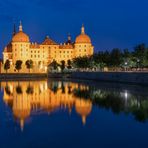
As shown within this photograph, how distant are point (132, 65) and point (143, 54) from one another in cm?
1200

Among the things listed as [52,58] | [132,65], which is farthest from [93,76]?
[52,58]

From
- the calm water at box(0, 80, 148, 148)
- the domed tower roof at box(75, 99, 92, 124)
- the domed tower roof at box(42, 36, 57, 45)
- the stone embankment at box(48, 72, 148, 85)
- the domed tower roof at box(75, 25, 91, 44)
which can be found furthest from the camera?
the domed tower roof at box(75, 25, 91, 44)

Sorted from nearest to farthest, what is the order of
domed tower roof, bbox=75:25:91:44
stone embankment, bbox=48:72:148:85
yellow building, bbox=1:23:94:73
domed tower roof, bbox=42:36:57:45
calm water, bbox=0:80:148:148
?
calm water, bbox=0:80:148:148 → stone embankment, bbox=48:72:148:85 → yellow building, bbox=1:23:94:73 → domed tower roof, bbox=42:36:57:45 → domed tower roof, bbox=75:25:91:44

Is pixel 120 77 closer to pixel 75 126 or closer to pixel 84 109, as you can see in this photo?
pixel 84 109

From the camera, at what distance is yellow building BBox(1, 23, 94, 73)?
126m

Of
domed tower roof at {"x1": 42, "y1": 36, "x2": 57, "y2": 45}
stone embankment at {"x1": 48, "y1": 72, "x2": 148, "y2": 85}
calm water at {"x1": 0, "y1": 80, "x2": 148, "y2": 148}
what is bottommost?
calm water at {"x1": 0, "y1": 80, "x2": 148, "y2": 148}

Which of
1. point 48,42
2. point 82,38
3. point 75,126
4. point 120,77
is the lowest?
point 75,126

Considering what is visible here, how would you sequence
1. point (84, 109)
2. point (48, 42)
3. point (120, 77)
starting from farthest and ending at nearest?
point (48, 42), point (120, 77), point (84, 109)

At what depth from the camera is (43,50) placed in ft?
418

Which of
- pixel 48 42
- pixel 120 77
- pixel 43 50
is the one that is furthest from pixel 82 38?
pixel 120 77

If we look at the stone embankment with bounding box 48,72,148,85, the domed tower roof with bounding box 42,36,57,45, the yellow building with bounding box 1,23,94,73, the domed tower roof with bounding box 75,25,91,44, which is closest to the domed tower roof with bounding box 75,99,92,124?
the stone embankment with bounding box 48,72,148,85

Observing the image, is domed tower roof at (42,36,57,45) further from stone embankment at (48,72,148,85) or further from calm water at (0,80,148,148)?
calm water at (0,80,148,148)

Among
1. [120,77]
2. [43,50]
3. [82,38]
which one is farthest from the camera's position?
[82,38]

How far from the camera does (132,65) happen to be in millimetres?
71188
